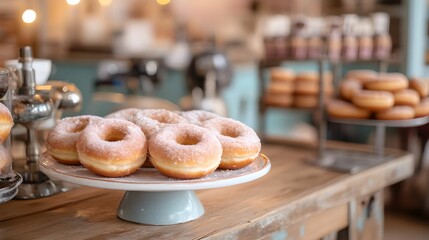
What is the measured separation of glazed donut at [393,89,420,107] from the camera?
6.36 feet

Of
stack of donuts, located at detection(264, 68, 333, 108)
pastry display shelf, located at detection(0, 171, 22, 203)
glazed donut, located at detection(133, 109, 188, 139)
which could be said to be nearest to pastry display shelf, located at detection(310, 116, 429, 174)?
stack of donuts, located at detection(264, 68, 333, 108)

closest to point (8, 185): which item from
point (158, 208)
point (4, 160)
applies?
point (4, 160)

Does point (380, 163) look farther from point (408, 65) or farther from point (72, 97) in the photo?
point (408, 65)

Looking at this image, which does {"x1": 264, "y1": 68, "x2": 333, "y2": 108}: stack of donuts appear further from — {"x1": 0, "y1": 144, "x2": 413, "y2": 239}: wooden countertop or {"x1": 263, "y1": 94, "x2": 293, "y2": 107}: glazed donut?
{"x1": 0, "y1": 144, "x2": 413, "y2": 239}: wooden countertop

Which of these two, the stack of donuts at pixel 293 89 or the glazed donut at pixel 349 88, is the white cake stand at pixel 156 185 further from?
the stack of donuts at pixel 293 89

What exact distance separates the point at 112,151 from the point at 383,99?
3.77 feet

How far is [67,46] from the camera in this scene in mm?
6125

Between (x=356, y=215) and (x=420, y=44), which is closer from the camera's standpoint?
(x=356, y=215)

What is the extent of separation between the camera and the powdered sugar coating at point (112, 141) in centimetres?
110

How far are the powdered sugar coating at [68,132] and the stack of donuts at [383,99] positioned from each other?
1.04m

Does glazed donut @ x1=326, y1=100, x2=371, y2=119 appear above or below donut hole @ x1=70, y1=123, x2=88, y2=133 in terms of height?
below

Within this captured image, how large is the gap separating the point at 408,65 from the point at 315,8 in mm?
1979

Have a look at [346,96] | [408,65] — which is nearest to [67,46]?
[408,65]

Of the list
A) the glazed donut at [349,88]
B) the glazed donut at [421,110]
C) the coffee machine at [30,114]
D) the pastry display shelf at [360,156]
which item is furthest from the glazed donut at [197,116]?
the glazed donut at [421,110]
